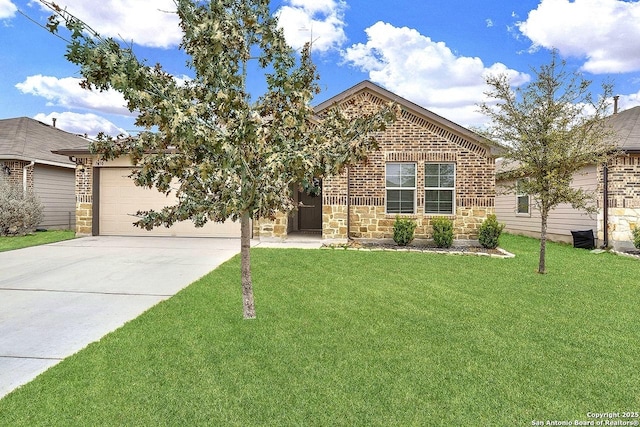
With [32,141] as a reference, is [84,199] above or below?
below

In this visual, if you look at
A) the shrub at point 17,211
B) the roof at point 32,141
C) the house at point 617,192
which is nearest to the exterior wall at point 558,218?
the house at point 617,192

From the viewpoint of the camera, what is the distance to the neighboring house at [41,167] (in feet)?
50.0

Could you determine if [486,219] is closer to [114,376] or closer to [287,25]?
[287,25]

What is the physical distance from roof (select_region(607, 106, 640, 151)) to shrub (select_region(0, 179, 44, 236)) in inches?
820

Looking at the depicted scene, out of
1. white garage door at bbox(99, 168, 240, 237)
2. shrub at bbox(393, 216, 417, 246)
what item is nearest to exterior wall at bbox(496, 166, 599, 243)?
shrub at bbox(393, 216, 417, 246)

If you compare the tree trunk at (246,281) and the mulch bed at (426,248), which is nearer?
the tree trunk at (246,281)

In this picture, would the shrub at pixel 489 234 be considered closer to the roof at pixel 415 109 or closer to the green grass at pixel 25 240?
the roof at pixel 415 109

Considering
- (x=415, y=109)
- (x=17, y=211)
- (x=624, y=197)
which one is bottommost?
(x=17, y=211)

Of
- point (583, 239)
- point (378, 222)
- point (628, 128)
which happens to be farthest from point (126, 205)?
point (628, 128)

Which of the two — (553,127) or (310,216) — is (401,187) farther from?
(310,216)

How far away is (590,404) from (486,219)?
9.67m

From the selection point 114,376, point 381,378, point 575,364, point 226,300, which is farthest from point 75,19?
point 575,364

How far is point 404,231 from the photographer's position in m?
11.7

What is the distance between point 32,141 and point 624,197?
24.4 meters
